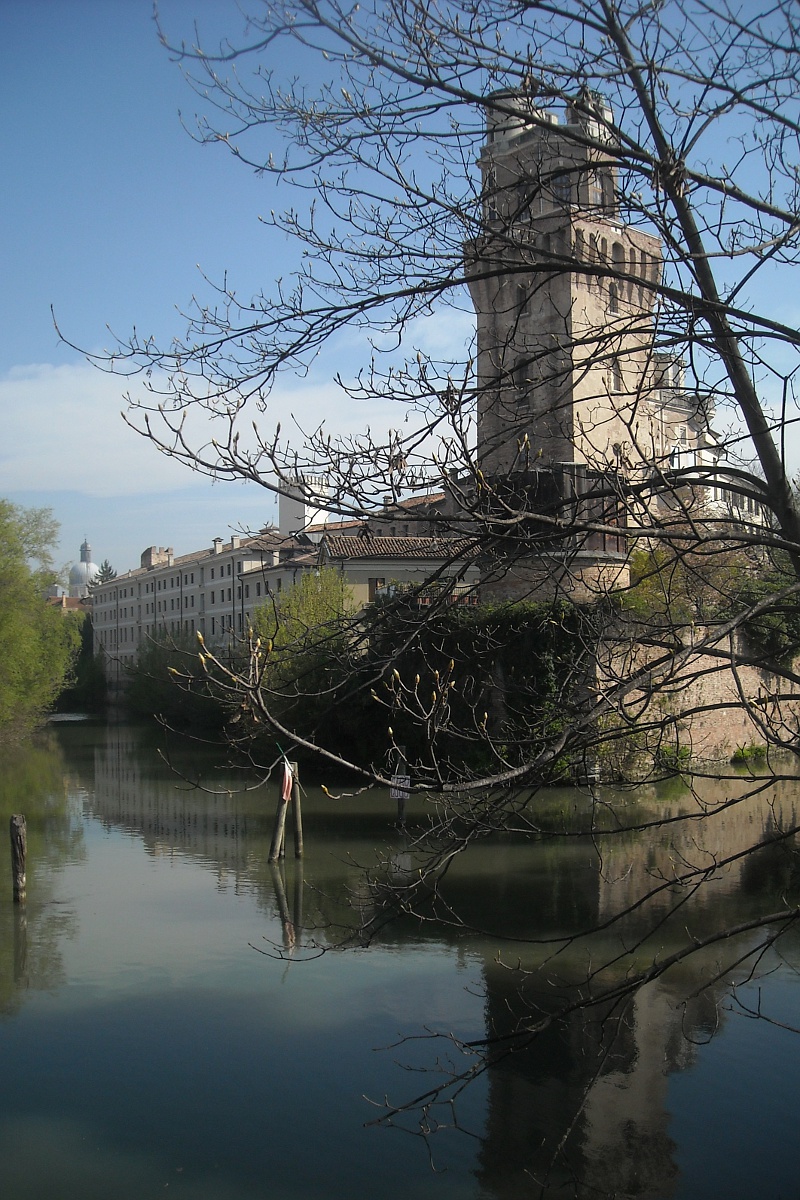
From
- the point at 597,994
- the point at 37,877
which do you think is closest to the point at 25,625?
the point at 37,877

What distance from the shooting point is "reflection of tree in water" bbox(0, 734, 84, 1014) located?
33.3ft

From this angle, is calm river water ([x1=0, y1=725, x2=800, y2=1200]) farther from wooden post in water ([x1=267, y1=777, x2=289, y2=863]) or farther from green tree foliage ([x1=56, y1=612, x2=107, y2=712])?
green tree foliage ([x1=56, y1=612, x2=107, y2=712])

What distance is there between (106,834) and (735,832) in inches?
411

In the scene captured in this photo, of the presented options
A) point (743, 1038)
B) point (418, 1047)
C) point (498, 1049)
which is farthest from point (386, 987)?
point (743, 1038)

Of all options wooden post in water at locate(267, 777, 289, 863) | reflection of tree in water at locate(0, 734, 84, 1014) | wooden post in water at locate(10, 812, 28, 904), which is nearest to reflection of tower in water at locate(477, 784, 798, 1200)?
wooden post in water at locate(267, 777, 289, 863)

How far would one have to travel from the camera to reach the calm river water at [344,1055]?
20.3ft

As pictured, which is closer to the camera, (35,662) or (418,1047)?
(418,1047)

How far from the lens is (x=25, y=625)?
35.2 metres

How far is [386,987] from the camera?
9312 mm

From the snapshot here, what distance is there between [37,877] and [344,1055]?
8.16 meters

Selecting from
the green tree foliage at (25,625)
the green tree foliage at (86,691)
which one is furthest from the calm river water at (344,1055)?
the green tree foliage at (86,691)

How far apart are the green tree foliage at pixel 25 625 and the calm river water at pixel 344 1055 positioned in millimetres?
21631

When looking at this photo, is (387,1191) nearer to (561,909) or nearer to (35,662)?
(561,909)

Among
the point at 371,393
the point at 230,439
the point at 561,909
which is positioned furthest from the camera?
the point at 561,909
